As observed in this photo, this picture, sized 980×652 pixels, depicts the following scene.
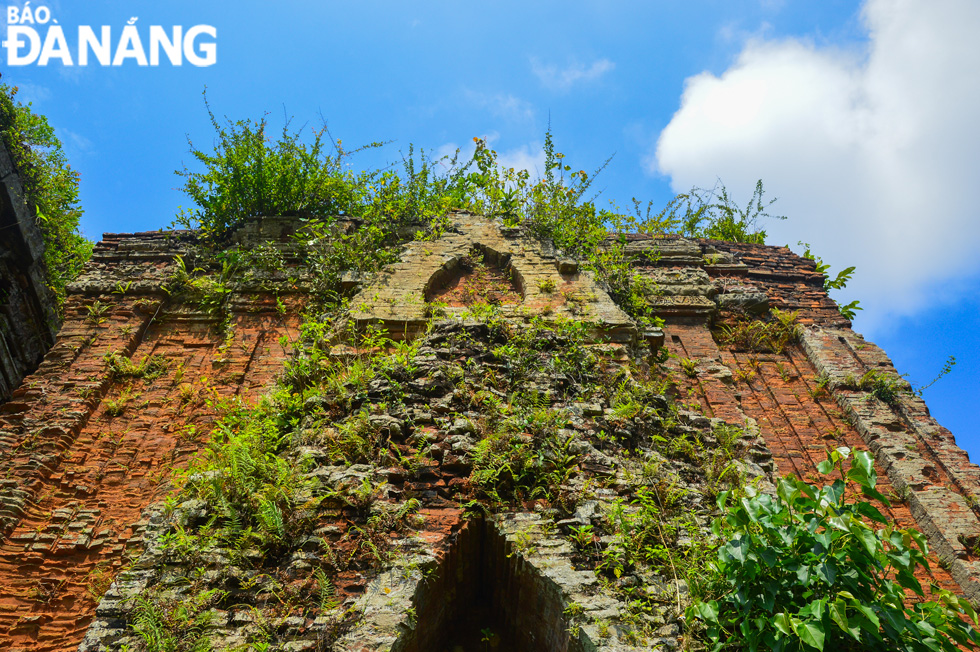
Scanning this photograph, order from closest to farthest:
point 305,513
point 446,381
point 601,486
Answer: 1. point 305,513
2. point 601,486
3. point 446,381

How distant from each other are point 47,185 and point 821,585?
10.7 meters

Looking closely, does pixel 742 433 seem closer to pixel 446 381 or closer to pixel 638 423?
pixel 638 423

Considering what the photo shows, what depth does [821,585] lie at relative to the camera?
2938 mm

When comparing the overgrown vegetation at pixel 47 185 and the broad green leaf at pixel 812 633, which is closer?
the broad green leaf at pixel 812 633

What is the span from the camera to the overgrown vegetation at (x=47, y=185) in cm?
855

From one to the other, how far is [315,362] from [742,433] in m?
3.76

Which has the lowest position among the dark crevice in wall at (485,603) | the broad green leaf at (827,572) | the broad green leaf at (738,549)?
the broad green leaf at (827,572)

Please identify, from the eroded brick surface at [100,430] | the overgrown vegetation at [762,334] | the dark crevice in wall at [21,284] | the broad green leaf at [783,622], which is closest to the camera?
the broad green leaf at [783,622]

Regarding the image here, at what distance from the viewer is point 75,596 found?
15.1 feet

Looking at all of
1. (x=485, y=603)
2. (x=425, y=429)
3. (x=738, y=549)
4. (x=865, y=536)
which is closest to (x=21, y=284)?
(x=425, y=429)

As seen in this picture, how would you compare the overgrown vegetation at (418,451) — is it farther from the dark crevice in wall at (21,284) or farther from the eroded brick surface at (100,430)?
the dark crevice in wall at (21,284)

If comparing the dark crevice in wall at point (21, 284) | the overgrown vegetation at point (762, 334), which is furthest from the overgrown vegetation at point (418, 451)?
the dark crevice in wall at point (21, 284)

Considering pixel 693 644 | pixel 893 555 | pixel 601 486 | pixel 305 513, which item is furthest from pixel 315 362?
pixel 893 555

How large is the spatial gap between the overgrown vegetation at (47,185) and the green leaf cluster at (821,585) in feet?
28.7
